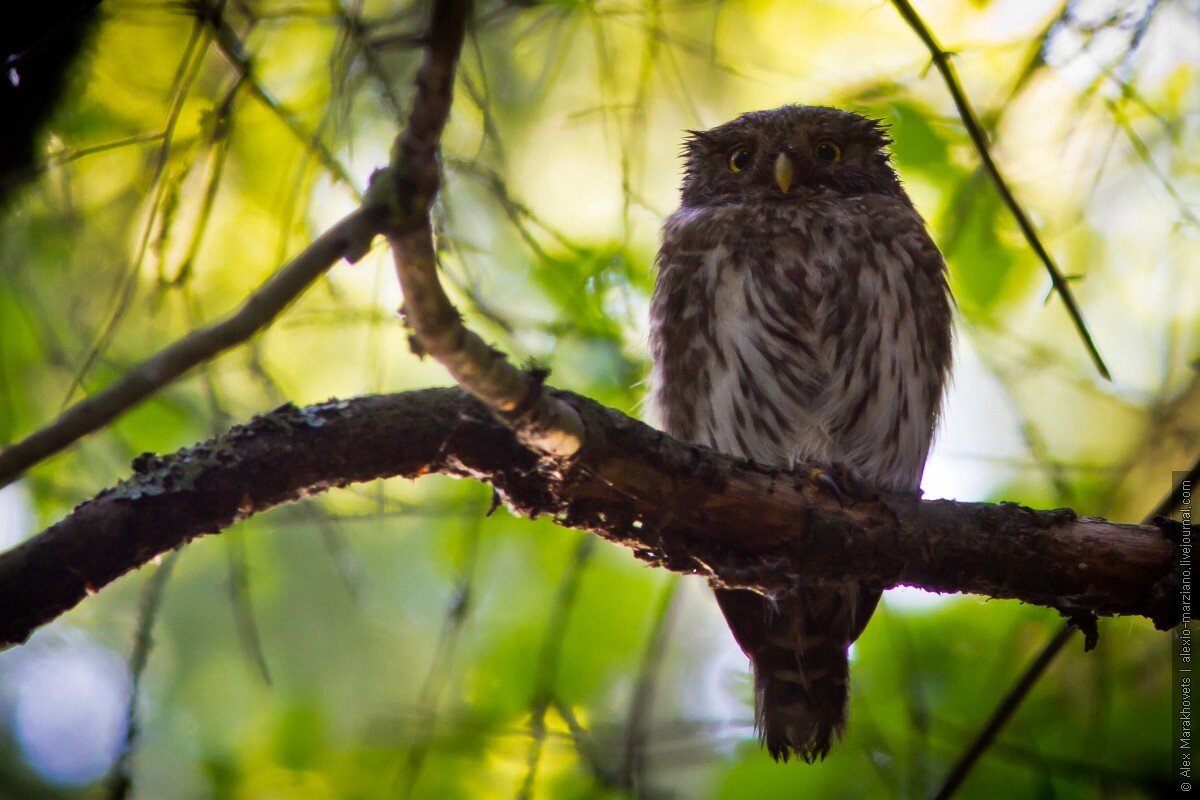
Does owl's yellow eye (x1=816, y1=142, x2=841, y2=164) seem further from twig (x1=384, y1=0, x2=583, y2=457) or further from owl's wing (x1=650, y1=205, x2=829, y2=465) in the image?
twig (x1=384, y1=0, x2=583, y2=457)

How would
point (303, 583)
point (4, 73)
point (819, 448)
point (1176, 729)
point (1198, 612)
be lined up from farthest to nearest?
point (303, 583)
point (819, 448)
point (1176, 729)
point (1198, 612)
point (4, 73)

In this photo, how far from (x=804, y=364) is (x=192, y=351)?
2637 mm

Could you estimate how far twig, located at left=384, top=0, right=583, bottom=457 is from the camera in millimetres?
1353

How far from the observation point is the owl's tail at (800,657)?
3.52 meters

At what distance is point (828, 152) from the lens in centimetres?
432

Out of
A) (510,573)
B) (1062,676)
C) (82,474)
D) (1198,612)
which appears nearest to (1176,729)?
(1062,676)

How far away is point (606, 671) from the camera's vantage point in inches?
159

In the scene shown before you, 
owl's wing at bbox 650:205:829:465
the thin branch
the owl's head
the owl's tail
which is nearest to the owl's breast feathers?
owl's wing at bbox 650:205:829:465

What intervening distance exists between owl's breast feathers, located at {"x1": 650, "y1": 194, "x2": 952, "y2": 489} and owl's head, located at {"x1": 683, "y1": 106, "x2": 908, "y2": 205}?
0.92ft

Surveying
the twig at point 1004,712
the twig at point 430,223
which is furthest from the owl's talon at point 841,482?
the twig at point 430,223

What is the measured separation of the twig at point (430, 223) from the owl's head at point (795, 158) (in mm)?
2594

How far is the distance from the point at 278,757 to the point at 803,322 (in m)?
2.47

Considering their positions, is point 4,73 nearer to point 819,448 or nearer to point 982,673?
point 819,448

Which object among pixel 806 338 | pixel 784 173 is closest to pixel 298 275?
pixel 806 338
